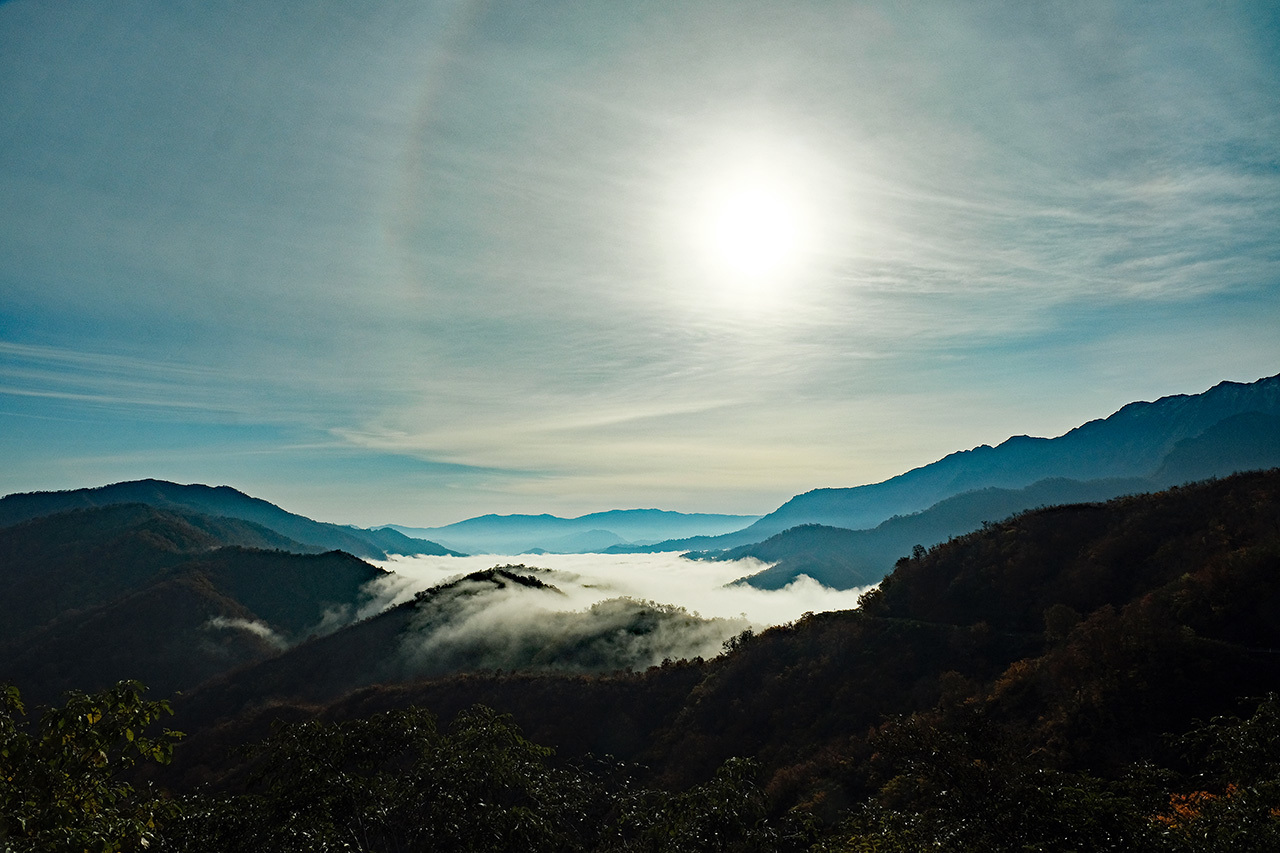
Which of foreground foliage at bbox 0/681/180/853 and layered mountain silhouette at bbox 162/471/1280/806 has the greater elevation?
foreground foliage at bbox 0/681/180/853

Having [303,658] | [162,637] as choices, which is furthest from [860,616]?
[162,637]

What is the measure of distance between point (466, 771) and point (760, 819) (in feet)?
28.4

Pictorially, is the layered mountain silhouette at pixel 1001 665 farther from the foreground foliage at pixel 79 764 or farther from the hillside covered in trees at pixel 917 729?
the foreground foliage at pixel 79 764

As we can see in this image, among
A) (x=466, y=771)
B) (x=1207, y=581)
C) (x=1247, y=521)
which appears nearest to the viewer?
(x=466, y=771)

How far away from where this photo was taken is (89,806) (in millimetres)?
10594

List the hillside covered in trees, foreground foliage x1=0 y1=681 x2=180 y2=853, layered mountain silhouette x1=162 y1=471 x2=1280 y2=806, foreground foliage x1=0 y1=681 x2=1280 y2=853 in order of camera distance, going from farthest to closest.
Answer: layered mountain silhouette x1=162 y1=471 x2=1280 y2=806 < the hillside covered in trees < foreground foliage x1=0 y1=681 x2=1280 y2=853 < foreground foliage x1=0 y1=681 x2=180 y2=853

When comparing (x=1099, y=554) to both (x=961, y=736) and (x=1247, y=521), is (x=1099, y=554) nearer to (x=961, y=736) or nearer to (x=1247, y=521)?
(x=1247, y=521)

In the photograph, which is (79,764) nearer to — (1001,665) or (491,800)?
(491,800)

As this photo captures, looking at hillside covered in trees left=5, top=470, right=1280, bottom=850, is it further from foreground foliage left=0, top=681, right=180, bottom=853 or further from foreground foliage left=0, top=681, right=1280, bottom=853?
foreground foliage left=0, top=681, right=180, bottom=853

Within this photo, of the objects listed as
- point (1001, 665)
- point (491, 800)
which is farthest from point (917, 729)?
point (1001, 665)

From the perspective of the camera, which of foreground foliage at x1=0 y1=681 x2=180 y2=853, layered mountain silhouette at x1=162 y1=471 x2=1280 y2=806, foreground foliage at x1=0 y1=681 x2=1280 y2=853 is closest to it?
foreground foliage at x1=0 y1=681 x2=180 y2=853

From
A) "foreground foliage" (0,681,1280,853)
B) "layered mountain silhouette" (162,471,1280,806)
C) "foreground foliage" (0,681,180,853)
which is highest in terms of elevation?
"foreground foliage" (0,681,180,853)

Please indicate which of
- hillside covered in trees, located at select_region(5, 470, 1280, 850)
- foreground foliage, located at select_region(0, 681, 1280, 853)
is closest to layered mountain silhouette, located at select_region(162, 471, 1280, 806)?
hillside covered in trees, located at select_region(5, 470, 1280, 850)

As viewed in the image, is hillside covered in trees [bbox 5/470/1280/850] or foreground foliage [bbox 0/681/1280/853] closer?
foreground foliage [bbox 0/681/1280/853]
